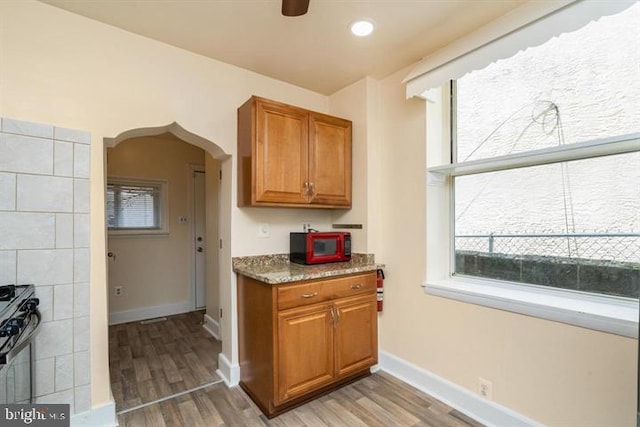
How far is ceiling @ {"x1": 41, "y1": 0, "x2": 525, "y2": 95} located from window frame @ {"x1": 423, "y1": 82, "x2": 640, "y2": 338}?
451 millimetres

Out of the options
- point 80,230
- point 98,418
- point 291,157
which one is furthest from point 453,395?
point 80,230

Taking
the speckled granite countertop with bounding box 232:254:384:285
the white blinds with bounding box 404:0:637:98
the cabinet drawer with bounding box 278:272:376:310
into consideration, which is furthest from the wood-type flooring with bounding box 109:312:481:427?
the white blinds with bounding box 404:0:637:98

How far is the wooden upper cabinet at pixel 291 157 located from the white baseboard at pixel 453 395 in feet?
4.53

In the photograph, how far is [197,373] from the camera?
8.28ft

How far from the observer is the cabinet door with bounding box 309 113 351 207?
2.46 m

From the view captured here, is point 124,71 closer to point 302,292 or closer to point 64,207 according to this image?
point 64,207

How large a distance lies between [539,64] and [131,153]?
4.19 metres

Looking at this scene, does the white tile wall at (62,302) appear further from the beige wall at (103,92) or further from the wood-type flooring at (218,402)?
the wood-type flooring at (218,402)

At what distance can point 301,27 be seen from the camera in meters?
1.92

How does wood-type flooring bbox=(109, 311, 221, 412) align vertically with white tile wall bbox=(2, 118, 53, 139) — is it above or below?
below

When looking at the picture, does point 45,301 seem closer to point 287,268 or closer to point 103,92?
point 103,92

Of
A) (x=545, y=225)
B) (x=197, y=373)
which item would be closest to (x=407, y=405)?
(x=545, y=225)

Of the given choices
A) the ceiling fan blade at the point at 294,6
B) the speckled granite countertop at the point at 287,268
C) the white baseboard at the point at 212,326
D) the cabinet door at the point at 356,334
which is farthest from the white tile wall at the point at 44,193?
the white baseboard at the point at 212,326

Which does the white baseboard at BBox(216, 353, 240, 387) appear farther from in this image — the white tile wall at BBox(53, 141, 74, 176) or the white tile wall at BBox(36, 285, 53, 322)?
the white tile wall at BBox(53, 141, 74, 176)
